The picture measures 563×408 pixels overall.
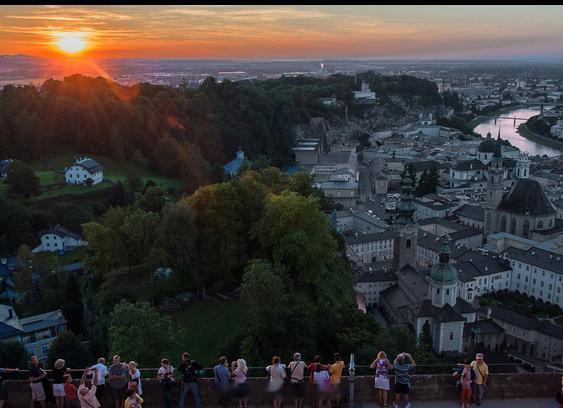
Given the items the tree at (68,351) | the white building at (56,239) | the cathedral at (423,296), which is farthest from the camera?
the white building at (56,239)

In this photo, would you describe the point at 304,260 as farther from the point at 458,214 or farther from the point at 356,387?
the point at 458,214

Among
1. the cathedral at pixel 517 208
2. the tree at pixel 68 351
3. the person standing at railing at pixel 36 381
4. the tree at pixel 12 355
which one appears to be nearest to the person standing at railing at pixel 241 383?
the person standing at railing at pixel 36 381

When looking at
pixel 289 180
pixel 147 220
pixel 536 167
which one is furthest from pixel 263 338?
pixel 536 167

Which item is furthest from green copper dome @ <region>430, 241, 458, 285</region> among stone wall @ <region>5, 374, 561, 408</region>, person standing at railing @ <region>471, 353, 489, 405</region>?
person standing at railing @ <region>471, 353, 489, 405</region>

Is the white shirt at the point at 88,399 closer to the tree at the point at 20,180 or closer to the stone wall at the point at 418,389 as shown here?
the stone wall at the point at 418,389

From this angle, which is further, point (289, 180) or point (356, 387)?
point (289, 180)

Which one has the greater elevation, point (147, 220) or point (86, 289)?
point (147, 220)
